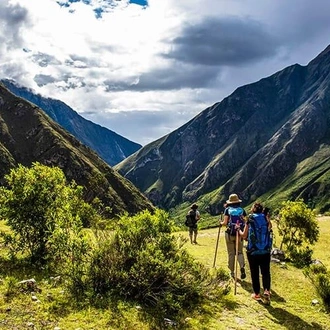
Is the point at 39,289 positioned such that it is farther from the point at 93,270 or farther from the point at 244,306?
the point at 244,306

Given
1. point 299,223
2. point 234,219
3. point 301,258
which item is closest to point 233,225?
point 234,219

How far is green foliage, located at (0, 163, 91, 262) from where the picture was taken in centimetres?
1509

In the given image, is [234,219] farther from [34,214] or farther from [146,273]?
[34,214]

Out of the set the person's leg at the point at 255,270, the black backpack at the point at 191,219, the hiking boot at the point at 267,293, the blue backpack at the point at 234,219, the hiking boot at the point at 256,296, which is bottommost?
the hiking boot at the point at 256,296

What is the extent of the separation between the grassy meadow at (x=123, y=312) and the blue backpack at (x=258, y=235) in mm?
1948

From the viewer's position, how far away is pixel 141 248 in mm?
13469

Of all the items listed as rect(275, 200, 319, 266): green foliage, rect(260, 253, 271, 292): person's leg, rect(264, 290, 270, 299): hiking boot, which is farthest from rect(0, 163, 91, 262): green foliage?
rect(275, 200, 319, 266): green foliage

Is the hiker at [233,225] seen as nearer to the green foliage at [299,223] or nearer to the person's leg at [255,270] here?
the person's leg at [255,270]

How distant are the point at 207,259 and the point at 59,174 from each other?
10.1 meters

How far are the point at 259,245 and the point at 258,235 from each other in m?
0.35

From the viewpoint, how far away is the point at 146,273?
489 inches

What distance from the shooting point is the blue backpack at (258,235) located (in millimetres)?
13281

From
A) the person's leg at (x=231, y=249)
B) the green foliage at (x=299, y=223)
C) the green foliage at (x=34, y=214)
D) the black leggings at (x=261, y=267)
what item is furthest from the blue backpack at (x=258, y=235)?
the green foliage at (x=299, y=223)

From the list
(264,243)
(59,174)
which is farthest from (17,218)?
(264,243)
